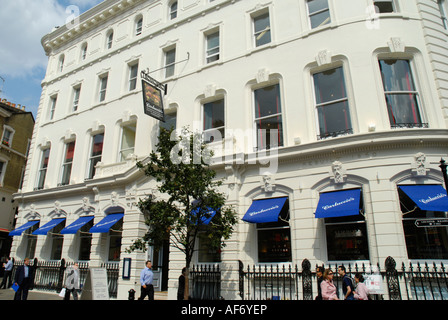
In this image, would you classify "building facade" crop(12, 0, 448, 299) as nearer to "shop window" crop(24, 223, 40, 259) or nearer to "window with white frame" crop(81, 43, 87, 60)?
"shop window" crop(24, 223, 40, 259)

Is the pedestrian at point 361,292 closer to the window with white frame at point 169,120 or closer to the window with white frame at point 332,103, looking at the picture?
the window with white frame at point 332,103

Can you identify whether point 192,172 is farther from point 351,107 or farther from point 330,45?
point 330,45

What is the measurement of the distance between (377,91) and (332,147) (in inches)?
111

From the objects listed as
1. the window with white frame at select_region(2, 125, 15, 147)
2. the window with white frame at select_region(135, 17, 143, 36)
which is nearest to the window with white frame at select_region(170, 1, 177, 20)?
the window with white frame at select_region(135, 17, 143, 36)

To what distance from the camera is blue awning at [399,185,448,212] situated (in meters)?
9.41

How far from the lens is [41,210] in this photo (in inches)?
788

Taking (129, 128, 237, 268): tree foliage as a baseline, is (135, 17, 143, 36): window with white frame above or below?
above

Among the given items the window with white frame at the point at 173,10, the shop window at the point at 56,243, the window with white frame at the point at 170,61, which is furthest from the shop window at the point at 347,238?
the shop window at the point at 56,243

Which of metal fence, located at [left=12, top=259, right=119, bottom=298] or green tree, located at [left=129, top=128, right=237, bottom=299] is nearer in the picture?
green tree, located at [left=129, top=128, right=237, bottom=299]

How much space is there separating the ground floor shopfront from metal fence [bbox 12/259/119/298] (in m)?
0.71

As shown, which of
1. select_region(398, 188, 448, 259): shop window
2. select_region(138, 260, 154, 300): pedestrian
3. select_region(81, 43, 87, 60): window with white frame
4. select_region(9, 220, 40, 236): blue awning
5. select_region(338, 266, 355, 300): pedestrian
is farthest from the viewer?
select_region(81, 43, 87, 60): window with white frame

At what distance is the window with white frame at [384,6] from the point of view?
1288 cm

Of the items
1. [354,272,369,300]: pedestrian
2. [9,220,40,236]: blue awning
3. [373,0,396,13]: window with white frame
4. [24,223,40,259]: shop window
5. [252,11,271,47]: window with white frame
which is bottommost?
[354,272,369,300]: pedestrian
